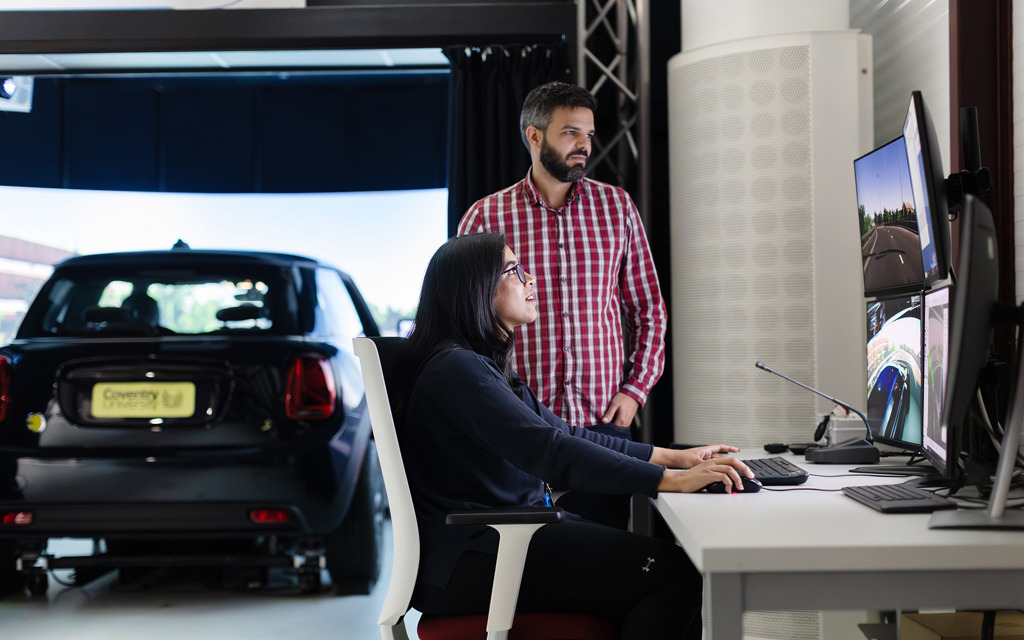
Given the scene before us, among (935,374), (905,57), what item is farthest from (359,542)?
(905,57)

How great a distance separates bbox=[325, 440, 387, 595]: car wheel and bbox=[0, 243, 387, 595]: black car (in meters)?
0.10

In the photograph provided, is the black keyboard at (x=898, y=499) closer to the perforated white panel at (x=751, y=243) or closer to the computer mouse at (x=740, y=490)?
the computer mouse at (x=740, y=490)

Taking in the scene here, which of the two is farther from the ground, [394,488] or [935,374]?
[935,374]

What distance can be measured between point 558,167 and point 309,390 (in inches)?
47.1

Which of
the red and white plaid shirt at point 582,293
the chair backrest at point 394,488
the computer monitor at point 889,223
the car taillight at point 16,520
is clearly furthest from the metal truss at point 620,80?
the car taillight at point 16,520

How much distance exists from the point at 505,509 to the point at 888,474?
0.91 metres

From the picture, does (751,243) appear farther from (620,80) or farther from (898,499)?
(898,499)

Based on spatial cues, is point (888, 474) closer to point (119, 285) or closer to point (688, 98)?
point (688, 98)

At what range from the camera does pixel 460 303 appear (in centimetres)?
171

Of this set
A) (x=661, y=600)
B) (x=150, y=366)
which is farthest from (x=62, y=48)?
(x=661, y=600)

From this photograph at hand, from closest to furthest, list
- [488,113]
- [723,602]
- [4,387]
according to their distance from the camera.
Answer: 1. [723,602]
2. [4,387]
3. [488,113]

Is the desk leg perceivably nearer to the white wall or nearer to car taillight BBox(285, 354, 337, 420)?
the white wall

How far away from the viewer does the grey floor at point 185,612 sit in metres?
2.96

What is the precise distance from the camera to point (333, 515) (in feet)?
10.0
